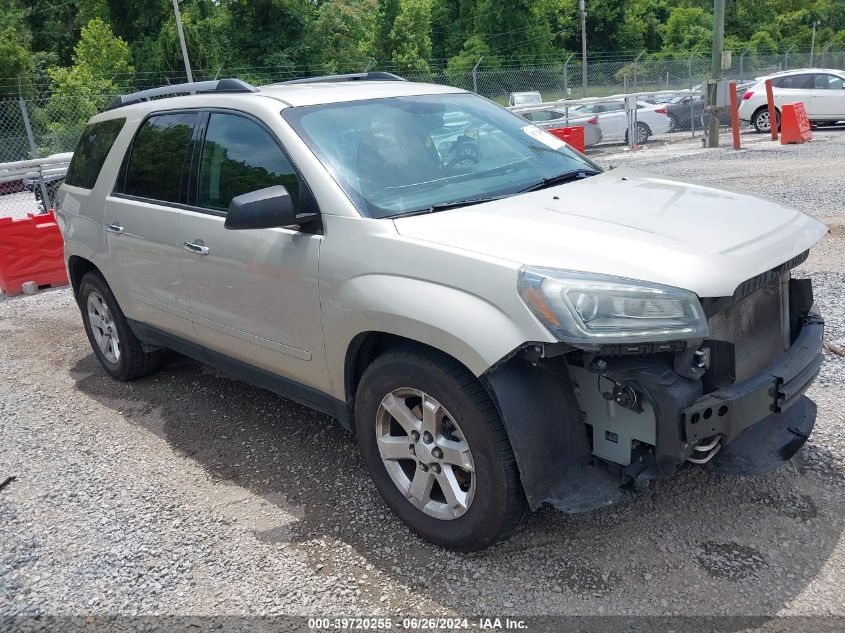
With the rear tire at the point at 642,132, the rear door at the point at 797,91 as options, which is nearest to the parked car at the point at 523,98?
the rear tire at the point at 642,132

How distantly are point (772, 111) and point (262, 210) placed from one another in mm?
18484

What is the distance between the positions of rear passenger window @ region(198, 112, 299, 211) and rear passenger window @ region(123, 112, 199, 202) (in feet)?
0.79

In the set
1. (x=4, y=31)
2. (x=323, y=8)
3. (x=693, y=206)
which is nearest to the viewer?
(x=693, y=206)

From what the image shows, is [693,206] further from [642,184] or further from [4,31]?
[4,31]

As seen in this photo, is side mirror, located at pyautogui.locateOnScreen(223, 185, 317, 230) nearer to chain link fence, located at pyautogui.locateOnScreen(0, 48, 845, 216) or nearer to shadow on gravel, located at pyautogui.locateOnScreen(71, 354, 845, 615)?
shadow on gravel, located at pyautogui.locateOnScreen(71, 354, 845, 615)

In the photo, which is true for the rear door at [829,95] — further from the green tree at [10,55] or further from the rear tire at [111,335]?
the green tree at [10,55]

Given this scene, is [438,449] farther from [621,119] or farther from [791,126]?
[621,119]

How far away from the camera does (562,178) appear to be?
3883 millimetres

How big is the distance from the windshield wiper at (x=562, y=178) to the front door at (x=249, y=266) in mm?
1062

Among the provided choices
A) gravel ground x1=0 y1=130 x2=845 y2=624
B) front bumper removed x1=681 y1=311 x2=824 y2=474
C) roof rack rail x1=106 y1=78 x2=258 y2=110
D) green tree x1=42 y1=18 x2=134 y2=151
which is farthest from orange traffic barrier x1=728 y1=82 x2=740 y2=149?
green tree x1=42 y1=18 x2=134 y2=151

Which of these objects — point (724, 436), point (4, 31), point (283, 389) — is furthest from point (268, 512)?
point (4, 31)

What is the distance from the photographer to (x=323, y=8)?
128 ft

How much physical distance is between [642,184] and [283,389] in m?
2.04

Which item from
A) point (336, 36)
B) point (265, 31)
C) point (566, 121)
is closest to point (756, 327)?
point (566, 121)
